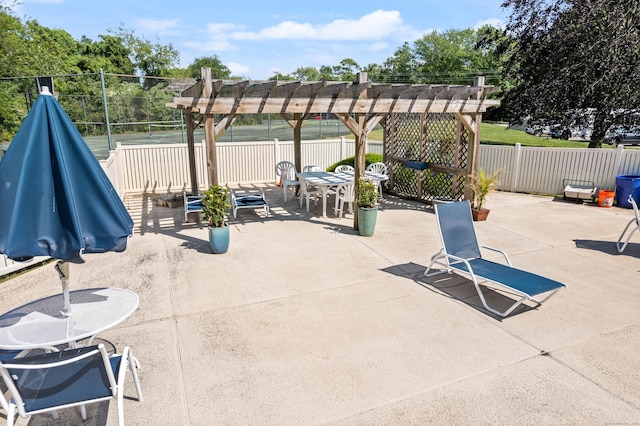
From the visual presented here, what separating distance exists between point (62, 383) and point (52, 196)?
118cm

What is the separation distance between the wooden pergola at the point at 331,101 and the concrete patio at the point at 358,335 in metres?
1.93

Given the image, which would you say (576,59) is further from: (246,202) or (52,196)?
(52,196)

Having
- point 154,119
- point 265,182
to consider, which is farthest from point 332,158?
point 154,119

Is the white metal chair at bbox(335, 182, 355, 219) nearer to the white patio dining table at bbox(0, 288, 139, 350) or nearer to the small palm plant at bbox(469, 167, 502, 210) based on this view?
the small palm plant at bbox(469, 167, 502, 210)

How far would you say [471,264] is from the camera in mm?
5234

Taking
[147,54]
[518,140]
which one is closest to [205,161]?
[518,140]

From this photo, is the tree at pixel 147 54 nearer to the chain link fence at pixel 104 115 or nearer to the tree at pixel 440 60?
the tree at pixel 440 60

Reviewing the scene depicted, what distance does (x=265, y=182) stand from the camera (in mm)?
13125

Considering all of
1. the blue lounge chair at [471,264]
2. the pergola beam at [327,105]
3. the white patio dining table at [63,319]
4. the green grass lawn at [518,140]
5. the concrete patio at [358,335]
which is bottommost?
the concrete patio at [358,335]

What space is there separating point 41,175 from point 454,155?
8682mm

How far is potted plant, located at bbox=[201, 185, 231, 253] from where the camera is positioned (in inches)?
252

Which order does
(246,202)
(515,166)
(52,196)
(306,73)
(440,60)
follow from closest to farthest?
(52,196) → (246,202) → (515,166) → (440,60) → (306,73)

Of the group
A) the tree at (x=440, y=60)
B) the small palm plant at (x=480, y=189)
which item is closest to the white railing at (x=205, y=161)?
the small palm plant at (x=480, y=189)

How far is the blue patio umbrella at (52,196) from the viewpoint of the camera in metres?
2.59
